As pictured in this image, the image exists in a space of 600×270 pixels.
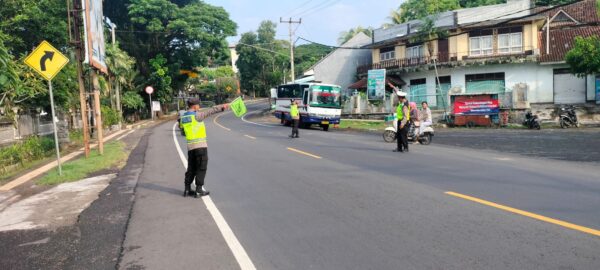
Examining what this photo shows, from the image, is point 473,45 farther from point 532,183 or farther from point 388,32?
point 532,183

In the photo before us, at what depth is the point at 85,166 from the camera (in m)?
13.4

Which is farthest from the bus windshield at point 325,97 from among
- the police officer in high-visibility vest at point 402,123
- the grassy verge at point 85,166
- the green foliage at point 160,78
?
the green foliage at point 160,78

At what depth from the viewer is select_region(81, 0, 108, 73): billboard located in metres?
14.9

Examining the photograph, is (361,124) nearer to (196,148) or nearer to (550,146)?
(550,146)

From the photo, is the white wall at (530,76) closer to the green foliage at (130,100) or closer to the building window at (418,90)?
the building window at (418,90)

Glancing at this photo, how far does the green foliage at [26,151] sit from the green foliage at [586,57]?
2718cm

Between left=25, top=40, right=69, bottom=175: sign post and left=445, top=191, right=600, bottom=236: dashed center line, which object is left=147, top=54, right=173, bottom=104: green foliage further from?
left=445, top=191, right=600, bottom=236: dashed center line

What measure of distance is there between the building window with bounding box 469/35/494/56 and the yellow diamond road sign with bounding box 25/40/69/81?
31.0 meters

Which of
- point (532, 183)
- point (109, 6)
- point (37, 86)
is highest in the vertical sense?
point (109, 6)

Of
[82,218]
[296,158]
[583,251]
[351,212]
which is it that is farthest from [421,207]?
[296,158]

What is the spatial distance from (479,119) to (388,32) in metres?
16.5

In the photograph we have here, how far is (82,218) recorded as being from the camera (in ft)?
24.1

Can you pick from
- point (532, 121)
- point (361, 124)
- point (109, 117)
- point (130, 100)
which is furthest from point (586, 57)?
point (130, 100)

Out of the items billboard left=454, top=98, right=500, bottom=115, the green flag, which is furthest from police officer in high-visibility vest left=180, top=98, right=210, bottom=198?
billboard left=454, top=98, right=500, bottom=115
